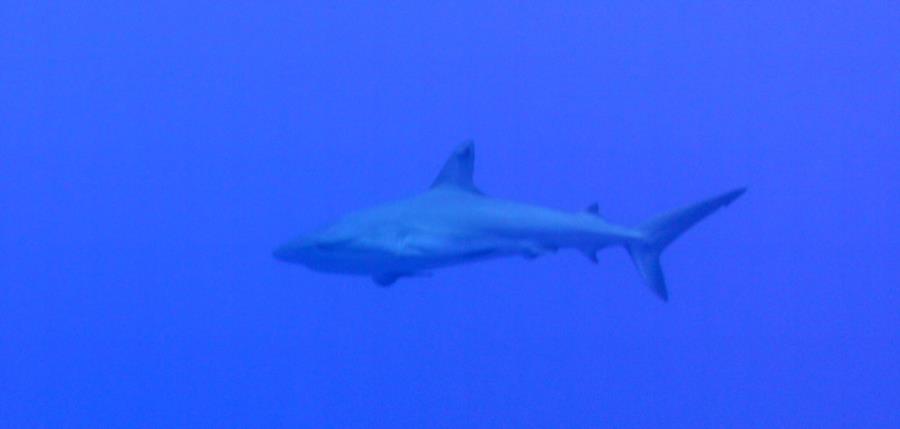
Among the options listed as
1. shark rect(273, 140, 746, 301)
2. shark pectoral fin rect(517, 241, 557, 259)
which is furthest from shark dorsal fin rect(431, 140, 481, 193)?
shark pectoral fin rect(517, 241, 557, 259)

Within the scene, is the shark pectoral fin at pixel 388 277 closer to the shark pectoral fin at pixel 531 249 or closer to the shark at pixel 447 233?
the shark at pixel 447 233

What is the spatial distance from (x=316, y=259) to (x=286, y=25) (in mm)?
4094

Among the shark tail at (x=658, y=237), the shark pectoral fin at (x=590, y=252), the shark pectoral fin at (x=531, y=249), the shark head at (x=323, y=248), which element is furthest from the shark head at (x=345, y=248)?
the shark tail at (x=658, y=237)

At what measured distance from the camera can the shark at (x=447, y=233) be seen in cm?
335

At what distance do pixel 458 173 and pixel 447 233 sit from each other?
1.22 ft

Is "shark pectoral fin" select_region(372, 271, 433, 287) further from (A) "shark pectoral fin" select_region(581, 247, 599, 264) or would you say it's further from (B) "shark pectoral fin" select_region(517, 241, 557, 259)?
(A) "shark pectoral fin" select_region(581, 247, 599, 264)

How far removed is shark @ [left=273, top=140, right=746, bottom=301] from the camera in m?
3.35

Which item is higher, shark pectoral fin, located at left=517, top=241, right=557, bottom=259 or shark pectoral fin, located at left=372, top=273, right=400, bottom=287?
shark pectoral fin, located at left=517, top=241, right=557, bottom=259

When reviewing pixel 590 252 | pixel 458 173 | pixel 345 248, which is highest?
pixel 458 173

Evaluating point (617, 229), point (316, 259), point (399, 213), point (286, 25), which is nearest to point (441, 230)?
point (399, 213)

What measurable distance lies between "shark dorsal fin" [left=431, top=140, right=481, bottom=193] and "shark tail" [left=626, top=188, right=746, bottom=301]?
69cm

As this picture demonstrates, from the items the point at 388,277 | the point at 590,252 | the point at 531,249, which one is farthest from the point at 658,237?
the point at 388,277

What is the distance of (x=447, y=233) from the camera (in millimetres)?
3516

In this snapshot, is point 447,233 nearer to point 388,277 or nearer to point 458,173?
point 388,277
